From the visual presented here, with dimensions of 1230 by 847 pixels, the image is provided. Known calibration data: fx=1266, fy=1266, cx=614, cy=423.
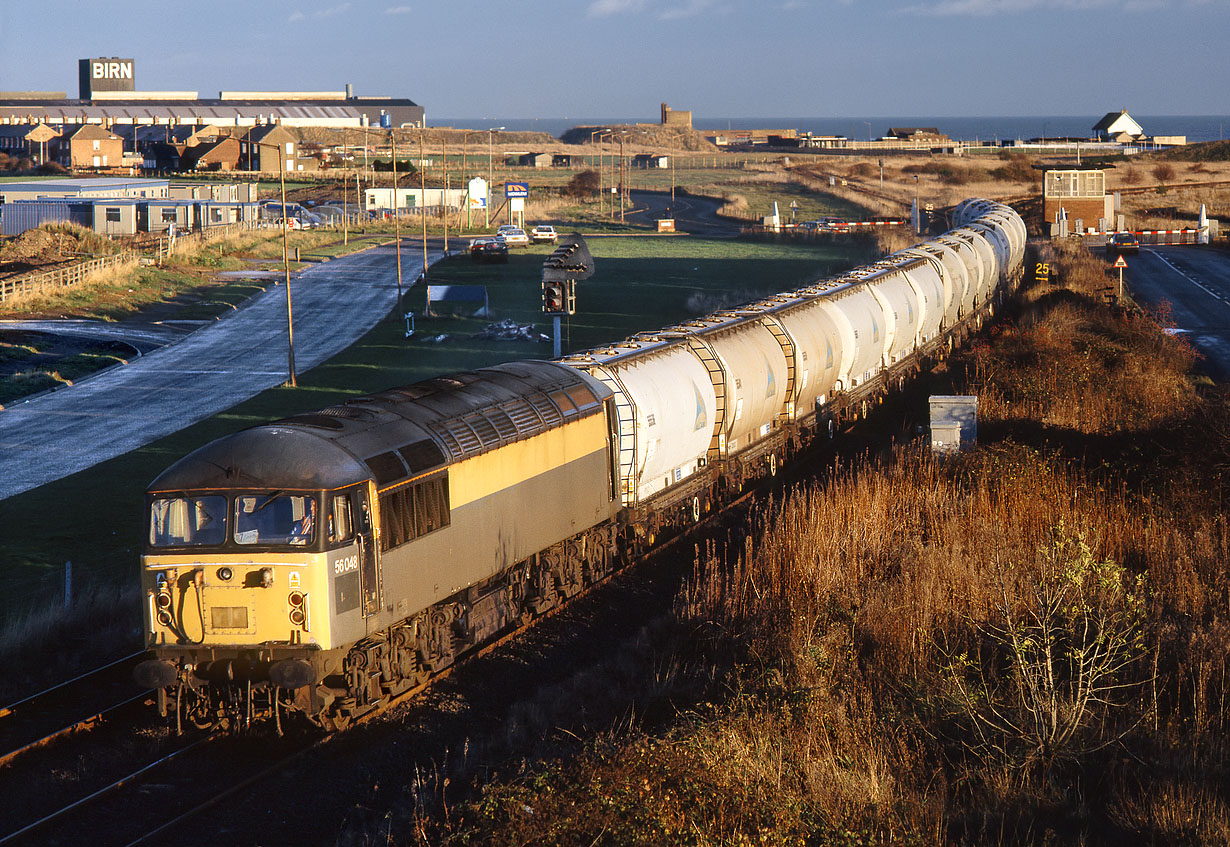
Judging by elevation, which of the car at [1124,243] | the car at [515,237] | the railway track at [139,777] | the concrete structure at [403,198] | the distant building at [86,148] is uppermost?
the distant building at [86,148]

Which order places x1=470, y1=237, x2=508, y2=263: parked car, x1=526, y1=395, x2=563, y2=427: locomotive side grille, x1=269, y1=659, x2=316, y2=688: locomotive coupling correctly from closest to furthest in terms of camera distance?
x1=269, y1=659, x2=316, y2=688: locomotive coupling, x1=526, y1=395, x2=563, y2=427: locomotive side grille, x1=470, y1=237, x2=508, y2=263: parked car

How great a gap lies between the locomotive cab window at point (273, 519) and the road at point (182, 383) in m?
19.6

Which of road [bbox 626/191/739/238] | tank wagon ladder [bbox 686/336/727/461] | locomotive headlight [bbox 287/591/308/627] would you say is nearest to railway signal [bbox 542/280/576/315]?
tank wagon ladder [bbox 686/336/727/461]

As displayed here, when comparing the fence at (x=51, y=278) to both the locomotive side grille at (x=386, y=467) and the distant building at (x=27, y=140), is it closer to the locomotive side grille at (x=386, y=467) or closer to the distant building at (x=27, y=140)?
the locomotive side grille at (x=386, y=467)

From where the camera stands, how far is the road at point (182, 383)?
119 ft

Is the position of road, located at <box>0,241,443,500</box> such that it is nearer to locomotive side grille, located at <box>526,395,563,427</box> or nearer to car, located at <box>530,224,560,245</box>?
locomotive side grille, located at <box>526,395,563,427</box>

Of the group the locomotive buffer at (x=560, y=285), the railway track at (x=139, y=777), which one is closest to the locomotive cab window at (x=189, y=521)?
the railway track at (x=139, y=777)

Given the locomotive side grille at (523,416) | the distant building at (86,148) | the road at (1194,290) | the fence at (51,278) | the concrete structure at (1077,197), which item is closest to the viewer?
the locomotive side grille at (523,416)

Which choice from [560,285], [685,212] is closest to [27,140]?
[685,212]

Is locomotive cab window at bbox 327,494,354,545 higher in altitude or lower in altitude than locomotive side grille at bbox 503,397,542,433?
lower

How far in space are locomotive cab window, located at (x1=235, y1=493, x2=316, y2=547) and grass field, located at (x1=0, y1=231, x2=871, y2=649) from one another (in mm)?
8799

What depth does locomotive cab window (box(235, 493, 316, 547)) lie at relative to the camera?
14973 mm

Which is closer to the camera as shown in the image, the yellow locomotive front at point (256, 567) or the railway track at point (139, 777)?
the railway track at point (139, 777)

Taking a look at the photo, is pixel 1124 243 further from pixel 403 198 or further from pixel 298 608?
pixel 403 198
